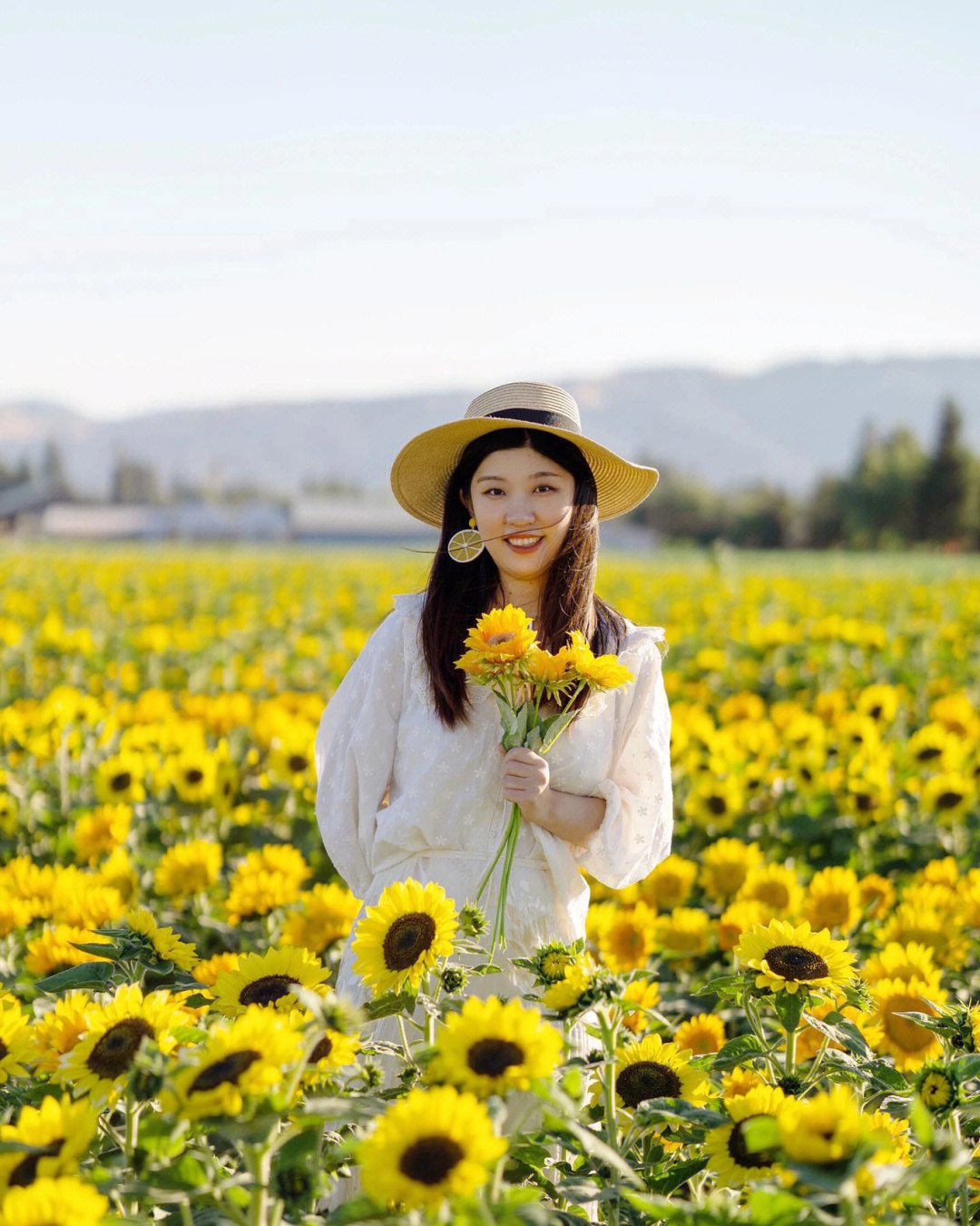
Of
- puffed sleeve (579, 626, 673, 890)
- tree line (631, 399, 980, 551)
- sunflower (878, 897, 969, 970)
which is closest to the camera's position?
puffed sleeve (579, 626, 673, 890)

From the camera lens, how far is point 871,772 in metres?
3.98

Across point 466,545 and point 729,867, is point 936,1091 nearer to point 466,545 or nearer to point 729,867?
point 466,545

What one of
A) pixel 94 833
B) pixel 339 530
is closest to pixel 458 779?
pixel 94 833

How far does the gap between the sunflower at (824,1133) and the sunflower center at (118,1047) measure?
66cm

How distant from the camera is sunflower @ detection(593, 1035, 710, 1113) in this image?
1.73 m

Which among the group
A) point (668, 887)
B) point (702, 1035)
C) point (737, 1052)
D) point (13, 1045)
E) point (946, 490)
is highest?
point (13, 1045)

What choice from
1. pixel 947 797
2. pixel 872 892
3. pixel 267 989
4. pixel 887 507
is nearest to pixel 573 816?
pixel 267 989

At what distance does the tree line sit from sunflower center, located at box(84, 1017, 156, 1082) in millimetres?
51992

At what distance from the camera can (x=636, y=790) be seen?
242cm

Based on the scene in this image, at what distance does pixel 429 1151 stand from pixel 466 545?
1381 mm

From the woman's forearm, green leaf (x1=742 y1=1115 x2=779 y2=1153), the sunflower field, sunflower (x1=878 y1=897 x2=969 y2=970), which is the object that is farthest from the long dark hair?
green leaf (x1=742 y1=1115 x2=779 y2=1153)

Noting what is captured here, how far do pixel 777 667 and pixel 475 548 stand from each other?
5148 mm

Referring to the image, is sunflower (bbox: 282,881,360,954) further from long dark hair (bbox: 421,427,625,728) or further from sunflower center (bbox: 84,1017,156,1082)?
sunflower center (bbox: 84,1017,156,1082)

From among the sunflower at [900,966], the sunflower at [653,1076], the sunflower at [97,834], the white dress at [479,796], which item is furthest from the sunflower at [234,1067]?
the sunflower at [97,834]
